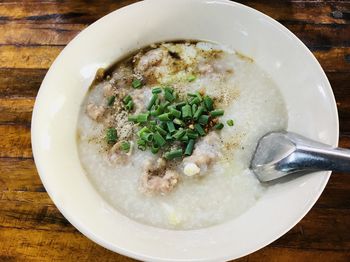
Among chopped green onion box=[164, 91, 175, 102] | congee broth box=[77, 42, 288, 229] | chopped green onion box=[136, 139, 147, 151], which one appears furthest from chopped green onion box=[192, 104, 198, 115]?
chopped green onion box=[136, 139, 147, 151]

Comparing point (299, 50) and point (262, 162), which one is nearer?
point (262, 162)

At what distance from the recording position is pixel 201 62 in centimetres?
208

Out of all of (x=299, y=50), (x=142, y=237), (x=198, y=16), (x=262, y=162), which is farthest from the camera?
(x=198, y=16)

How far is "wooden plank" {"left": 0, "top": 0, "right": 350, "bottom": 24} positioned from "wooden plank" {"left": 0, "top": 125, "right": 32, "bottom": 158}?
2.07 feet

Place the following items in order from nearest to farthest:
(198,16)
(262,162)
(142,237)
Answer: (142,237)
(262,162)
(198,16)

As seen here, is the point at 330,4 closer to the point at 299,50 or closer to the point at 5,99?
the point at 299,50

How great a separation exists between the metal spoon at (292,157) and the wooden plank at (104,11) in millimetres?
808

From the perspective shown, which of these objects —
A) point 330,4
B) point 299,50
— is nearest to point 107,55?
point 299,50

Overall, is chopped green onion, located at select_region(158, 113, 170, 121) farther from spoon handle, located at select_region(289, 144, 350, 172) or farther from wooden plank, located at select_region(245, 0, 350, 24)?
wooden plank, located at select_region(245, 0, 350, 24)

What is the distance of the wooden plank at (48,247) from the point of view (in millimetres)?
1769

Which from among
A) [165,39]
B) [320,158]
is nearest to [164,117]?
[165,39]

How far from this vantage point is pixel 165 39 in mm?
2125

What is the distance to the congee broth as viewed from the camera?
175cm

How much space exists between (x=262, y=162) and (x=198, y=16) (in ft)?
2.42
